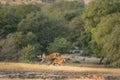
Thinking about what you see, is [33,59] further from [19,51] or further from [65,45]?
[65,45]

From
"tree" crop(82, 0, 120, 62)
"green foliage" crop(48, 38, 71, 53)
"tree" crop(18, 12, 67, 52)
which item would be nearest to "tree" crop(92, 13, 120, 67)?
"tree" crop(82, 0, 120, 62)

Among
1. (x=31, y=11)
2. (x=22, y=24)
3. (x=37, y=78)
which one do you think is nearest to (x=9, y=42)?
(x=22, y=24)

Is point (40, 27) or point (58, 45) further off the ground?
point (40, 27)

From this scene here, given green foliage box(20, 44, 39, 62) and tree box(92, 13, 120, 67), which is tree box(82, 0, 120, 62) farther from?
green foliage box(20, 44, 39, 62)

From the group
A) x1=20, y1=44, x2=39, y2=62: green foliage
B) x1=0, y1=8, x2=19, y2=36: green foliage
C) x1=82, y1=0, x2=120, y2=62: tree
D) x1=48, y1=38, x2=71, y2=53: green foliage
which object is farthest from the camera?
x1=0, y1=8, x2=19, y2=36: green foliage

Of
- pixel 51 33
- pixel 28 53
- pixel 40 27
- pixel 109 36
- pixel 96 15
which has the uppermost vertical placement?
pixel 96 15

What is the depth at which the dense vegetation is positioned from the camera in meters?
57.4

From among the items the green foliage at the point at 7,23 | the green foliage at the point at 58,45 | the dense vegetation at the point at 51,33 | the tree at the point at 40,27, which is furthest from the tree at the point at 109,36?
the green foliage at the point at 7,23

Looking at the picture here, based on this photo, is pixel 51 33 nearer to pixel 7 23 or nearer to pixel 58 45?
pixel 58 45

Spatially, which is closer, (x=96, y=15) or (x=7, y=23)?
(x=7, y=23)

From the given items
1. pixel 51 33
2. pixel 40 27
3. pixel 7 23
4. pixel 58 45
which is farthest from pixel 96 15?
pixel 7 23

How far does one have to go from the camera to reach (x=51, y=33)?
67.6 m

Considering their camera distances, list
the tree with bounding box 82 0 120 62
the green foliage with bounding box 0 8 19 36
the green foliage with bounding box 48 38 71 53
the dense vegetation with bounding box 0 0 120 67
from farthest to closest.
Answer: the green foliage with bounding box 0 8 19 36
the green foliage with bounding box 48 38 71 53
the tree with bounding box 82 0 120 62
the dense vegetation with bounding box 0 0 120 67

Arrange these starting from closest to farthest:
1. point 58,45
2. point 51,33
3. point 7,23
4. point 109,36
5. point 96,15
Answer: point 109,36
point 58,45
point 7,23
point 96,15
point 51,33
